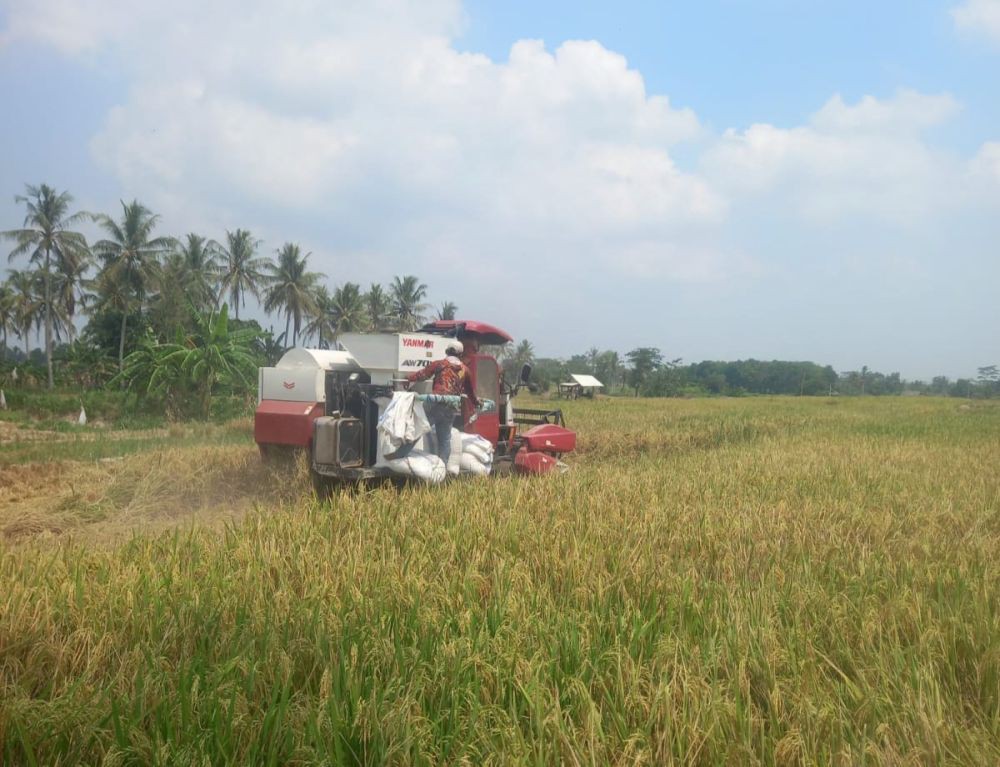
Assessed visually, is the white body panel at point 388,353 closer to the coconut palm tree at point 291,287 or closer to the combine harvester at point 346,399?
the combine harvester at point 346,399

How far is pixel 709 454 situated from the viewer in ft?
30.3

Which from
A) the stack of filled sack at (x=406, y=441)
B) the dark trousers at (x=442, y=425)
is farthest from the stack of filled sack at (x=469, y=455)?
the stack of filled sack at (x=406, y=441)

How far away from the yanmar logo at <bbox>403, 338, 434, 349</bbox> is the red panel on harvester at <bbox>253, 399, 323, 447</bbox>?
109 centimetres

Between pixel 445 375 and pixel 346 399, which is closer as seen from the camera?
pixel 445 375

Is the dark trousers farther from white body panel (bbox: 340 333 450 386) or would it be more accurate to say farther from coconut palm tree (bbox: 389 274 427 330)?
coconut palm tree (bbox: 389 274 427 330)

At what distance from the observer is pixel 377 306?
45.3 metres

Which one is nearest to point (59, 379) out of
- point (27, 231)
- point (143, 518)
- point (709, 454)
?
point (27, 231)

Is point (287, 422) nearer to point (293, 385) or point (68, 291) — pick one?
point (293, 385)

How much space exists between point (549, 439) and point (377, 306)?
125ft

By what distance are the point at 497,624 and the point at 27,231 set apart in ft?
134

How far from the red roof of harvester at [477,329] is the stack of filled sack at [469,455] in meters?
1.35

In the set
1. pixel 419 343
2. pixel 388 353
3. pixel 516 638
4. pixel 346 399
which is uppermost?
pixel 419 343

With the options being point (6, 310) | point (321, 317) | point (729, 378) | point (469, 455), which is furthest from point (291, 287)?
point (729, 378)

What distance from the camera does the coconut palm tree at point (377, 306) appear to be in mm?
44731
